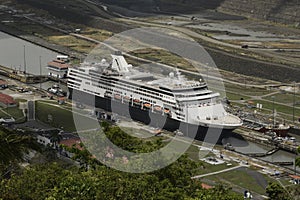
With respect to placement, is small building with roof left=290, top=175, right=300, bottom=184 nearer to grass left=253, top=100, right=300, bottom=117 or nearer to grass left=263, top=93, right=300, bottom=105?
grass left=253, top=100, right=300, bottom=117

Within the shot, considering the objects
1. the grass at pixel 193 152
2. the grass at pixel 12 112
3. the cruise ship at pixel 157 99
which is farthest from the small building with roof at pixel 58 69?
the grass at pixel 193 152

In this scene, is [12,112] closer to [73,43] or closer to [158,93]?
[158,93]

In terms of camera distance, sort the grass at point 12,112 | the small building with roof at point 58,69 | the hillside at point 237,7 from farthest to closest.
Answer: the hillside at point 237,7 < the small building with roof at point 58,69 < the grass at point 12,112

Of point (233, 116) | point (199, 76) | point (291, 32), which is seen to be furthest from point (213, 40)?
point (233, 116)

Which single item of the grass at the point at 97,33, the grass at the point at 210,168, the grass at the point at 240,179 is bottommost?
the grass at the point at 97,33

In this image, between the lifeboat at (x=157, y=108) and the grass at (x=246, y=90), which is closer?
the lifeboat at (x=157, y=108)

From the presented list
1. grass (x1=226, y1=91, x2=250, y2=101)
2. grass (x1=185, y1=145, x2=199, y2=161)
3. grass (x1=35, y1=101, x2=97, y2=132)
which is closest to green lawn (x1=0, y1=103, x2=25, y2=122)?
grass (x1=35, y1=101, x2=97, y2=132)

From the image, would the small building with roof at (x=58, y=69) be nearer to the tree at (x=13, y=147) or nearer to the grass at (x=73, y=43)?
the grass at (x=73, y=43)

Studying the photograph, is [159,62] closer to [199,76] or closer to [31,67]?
[199,76]
